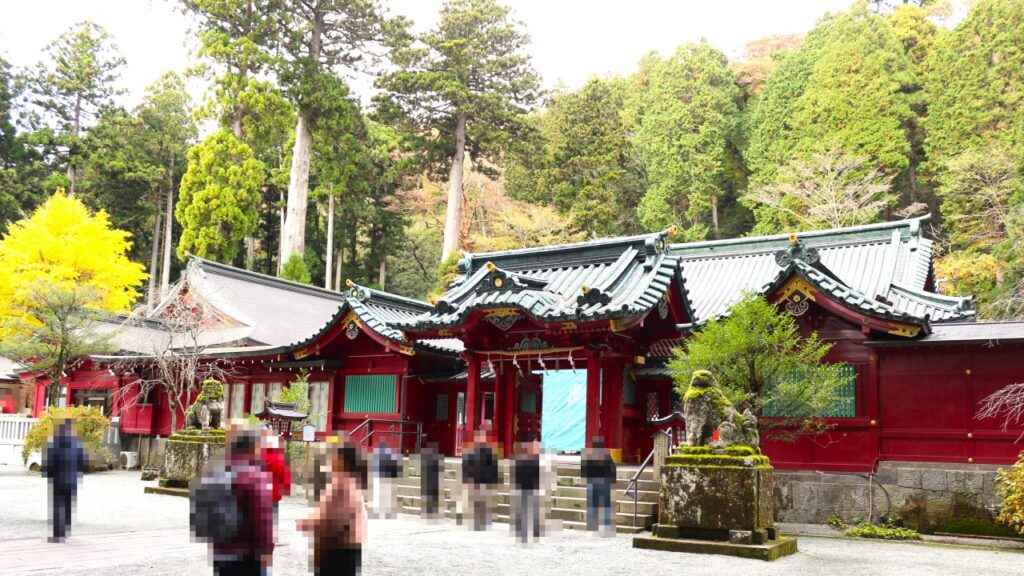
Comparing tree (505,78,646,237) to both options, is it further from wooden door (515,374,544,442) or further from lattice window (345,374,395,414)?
wooden door (515,374,544,442)

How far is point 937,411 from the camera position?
47.6ft

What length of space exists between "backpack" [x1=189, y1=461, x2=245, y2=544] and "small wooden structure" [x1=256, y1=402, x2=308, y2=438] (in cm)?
1373

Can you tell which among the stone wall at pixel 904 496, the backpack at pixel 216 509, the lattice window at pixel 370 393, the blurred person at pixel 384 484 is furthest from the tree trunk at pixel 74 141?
the backpack at pixel 216 509

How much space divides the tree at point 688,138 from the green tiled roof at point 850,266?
17.1m

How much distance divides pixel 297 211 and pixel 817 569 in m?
33.4

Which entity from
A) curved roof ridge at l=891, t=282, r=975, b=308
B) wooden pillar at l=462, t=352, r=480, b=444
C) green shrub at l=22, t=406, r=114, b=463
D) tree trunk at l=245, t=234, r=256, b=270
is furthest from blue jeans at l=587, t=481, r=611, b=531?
tree trunk at l=245, t=234, r=256, b=270

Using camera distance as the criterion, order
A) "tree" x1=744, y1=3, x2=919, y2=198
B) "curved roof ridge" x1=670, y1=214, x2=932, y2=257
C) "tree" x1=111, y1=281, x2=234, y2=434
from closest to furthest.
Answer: "curved roof ridge" x1=670, y1=214, x2=932, y2=257 < "tree" x1=111, y1=281, x2=234, y2=434 < "tree" x1=744, y1=3, x2=919, y2=198

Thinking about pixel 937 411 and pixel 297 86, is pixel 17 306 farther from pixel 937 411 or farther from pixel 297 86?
pixel 937 411

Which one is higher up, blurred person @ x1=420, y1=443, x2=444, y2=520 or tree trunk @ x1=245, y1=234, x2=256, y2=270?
tree trunk @ x1=245, y1=234, x2=256, y2=270

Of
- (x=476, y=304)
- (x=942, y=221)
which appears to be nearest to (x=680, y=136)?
(x=942, y=221)

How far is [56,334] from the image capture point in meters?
22.0

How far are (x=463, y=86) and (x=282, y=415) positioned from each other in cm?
2584

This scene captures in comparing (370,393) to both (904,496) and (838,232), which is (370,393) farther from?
(838,232)

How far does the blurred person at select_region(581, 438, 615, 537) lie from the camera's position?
11.7 m
